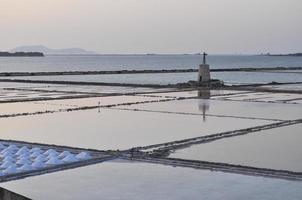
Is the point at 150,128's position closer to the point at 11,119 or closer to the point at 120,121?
the point at 120,121

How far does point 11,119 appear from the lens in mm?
10539

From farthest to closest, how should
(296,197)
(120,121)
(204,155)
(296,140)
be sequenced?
(120,121), (296,140), (204,155), (296,197)

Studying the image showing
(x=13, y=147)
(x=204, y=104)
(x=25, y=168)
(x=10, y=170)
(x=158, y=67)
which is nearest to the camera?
(x=10, y=170)

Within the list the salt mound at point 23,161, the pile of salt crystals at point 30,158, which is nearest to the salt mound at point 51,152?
the pile of salt crystals at point 30,158

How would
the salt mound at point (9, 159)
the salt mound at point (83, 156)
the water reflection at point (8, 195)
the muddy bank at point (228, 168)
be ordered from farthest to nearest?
the salt mound at point (83, 156)
the salt mound at point (9, 159)
the muddy bank at point (228, 168)
the water reflection at point (8, 195)

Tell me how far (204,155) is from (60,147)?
187 cm

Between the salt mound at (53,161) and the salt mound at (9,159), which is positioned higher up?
the salt mound at (9,159)

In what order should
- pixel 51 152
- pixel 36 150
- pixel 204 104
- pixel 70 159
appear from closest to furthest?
pixel 70 159 → pixel 51 152 → pixel 36 150 → pixel 204 104

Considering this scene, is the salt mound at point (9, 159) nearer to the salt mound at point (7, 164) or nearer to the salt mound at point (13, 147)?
the salt mound at point (7, 164)

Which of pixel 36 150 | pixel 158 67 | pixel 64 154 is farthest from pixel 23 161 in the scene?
pixel 158 67

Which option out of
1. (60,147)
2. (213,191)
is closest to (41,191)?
(213,191)

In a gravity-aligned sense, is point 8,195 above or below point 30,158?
below

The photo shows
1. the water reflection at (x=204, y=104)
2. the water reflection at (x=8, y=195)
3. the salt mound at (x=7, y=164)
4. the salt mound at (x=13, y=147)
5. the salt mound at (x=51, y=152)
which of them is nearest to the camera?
the water reflection at (x=8, y=195)

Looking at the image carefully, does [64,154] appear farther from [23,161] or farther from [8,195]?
[8,195]
